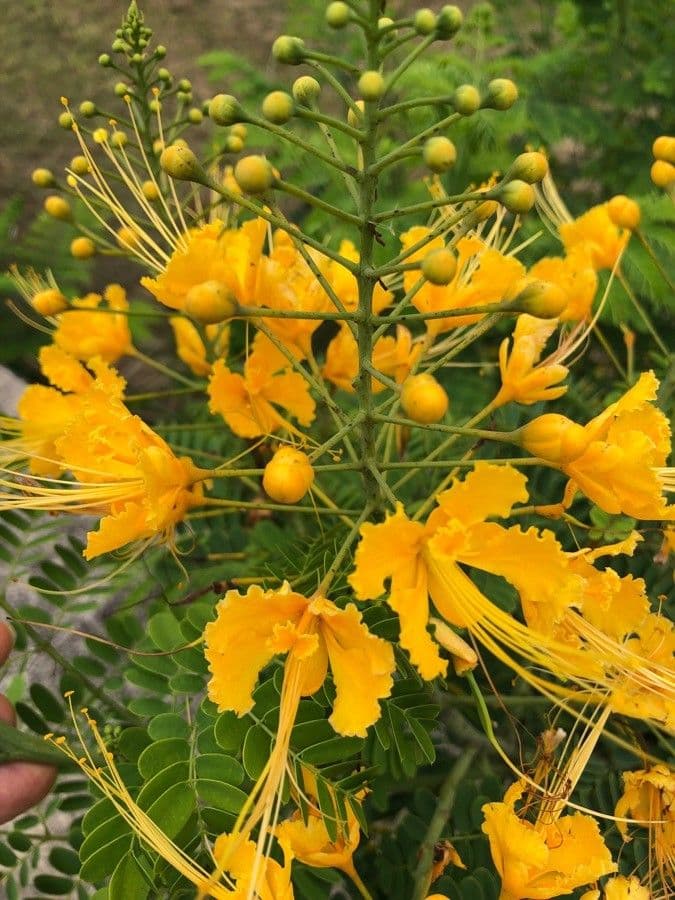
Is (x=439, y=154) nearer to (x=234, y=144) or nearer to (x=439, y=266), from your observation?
(x=439, y=266)

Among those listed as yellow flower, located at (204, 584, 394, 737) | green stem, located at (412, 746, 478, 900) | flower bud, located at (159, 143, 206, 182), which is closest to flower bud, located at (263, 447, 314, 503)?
yellow flower, located at (204, 584, 394, 737)

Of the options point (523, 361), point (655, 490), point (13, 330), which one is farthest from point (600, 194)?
point (13, 330)

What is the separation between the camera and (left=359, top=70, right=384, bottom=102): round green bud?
0.88 m

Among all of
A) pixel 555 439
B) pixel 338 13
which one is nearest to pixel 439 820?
pixel 555 439

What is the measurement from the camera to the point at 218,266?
1188 millimetres

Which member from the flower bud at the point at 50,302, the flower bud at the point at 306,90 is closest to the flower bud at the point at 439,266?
the flower bud at the point at 306,90

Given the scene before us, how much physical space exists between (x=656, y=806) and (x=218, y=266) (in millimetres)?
1152

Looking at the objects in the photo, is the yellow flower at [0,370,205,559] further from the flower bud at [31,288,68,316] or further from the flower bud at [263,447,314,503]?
the flower bud at [31,288,68,316]

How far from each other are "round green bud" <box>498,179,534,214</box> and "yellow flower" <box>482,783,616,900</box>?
0.87 meters

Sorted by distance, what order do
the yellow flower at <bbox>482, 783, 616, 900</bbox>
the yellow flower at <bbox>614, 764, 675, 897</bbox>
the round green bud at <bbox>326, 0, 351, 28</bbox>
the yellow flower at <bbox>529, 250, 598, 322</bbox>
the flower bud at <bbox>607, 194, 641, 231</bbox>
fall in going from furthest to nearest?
the flower bud at <bbox>607, 194, 641, 231</bbox>, the yellow flower at <bbox>529, 250, 598, 322</bbox>, the yellow flower at <bbox>614, 764, 675, 897</bbox>, the yellow flower at <bbox>482, 783, 616, 900</bbox>, the round green bud at <bbox>326, 0, 351, 28</bbox>

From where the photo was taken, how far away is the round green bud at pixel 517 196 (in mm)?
935

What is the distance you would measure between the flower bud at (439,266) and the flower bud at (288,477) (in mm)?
286

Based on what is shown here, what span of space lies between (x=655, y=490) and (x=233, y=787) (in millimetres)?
713

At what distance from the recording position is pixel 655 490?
38.5 inches
